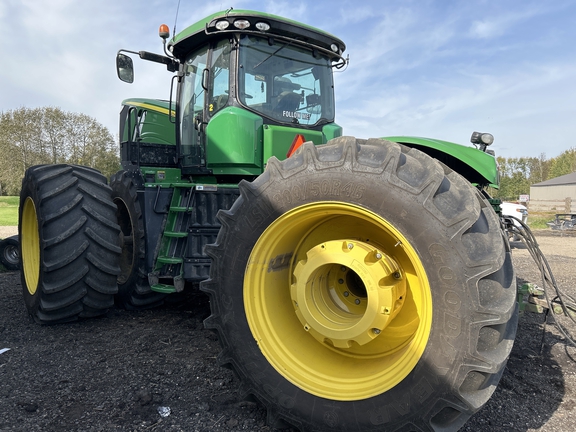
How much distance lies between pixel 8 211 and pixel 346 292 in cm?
2543

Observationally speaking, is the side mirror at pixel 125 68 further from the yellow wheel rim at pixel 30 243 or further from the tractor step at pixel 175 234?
the tractor step at pixel 175 234

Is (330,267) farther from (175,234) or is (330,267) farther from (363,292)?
(175,234)

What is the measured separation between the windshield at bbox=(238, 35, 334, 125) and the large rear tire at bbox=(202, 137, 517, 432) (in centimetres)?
184

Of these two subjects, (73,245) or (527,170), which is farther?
(527,170)

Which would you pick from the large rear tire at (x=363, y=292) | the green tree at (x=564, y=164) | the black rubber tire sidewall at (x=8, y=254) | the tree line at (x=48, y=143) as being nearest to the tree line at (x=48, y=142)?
the tree line at (x=48, y=143)

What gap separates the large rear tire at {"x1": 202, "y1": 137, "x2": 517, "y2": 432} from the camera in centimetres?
170

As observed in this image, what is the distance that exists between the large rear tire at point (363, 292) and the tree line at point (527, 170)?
41438 mm

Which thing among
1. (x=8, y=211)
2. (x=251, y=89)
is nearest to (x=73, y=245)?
(x=251, y=89)

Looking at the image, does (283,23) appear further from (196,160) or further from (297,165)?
(297,165)

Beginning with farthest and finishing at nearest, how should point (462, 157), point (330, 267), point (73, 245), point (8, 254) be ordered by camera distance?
point (8, 254), point (73, 245), point (462, 157), point (330, 267)

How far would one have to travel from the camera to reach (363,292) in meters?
2.31

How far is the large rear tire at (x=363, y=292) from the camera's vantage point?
170 centimetres

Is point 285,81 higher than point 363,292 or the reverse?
higher

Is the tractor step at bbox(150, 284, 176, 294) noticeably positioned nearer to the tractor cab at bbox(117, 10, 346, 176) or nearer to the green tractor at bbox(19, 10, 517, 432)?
the green tractor at bbox(19, 10, 517, 432)
